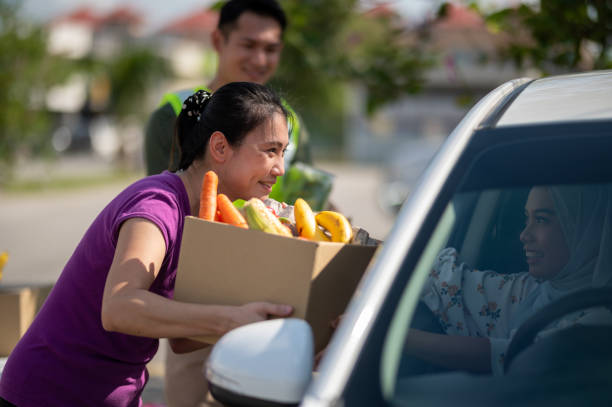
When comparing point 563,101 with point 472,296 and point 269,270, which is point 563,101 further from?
point 269,270

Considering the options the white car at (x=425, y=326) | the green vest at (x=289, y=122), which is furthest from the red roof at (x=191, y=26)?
the white car at (x=425, y=326)

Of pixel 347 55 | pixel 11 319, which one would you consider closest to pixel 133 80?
pixel 347 55

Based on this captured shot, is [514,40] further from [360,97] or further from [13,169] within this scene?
[360,97]

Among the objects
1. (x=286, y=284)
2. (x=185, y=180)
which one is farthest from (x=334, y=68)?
(x=286, y=284)

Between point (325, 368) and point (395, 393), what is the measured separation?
6.7 inches

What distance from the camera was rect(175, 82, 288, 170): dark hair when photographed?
210 cm

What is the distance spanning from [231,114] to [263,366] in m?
0.87

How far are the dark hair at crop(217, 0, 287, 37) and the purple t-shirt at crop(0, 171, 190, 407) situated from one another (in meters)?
1.75

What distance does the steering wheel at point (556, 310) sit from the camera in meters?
1.76

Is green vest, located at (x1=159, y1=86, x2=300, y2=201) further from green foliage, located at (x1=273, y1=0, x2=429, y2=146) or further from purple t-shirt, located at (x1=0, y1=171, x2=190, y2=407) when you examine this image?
green foliage, located at (x1=273, y1=0, x2=429, y2=146)

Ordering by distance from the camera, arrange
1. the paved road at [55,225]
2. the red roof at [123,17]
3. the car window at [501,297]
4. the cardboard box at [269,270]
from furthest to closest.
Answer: the red roof at [123,17], the paved road at [55,225], the cardboard box at [269,270], the car window at [501,297]

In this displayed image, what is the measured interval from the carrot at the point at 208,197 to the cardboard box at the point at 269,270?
0.32 feet

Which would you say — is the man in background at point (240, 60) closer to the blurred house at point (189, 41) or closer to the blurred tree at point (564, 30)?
the blurred tree at point (564, 30)

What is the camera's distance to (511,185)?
1.75m
